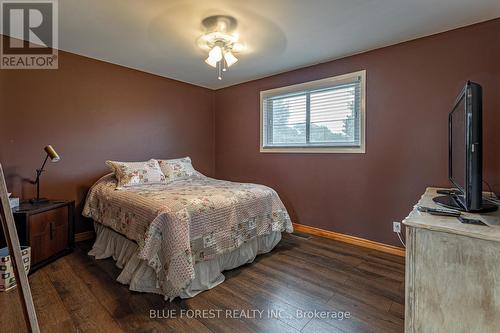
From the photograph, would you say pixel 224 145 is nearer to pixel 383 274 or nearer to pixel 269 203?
pixel 269 203

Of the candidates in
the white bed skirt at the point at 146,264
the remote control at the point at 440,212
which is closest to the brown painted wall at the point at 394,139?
the white bed skirt at the point at 146,264

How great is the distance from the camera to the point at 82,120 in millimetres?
3039

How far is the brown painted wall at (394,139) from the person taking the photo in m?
2.20

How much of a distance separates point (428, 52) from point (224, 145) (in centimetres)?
310

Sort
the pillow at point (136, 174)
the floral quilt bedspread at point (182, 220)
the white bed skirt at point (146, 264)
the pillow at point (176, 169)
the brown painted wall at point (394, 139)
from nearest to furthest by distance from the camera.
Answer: the floral quilt bedspread at point (182, 220) → the white bed skirt at point (146, 264) → the brown painted wall at point (394, 139) → the pillow at point (136, 174) → the pillow at point (176, 169)

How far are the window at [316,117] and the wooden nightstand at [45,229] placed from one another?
2.64 metres

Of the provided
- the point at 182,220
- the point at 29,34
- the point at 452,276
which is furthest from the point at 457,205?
the point at 29,34

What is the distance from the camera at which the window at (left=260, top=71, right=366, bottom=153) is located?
296 cm

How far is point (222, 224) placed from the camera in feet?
7.05

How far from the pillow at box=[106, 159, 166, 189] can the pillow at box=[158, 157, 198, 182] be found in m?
0.14

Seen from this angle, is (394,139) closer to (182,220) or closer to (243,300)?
(243,300)

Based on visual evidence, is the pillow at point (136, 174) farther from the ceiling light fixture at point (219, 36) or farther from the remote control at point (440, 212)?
the remote control at point (440, 212)

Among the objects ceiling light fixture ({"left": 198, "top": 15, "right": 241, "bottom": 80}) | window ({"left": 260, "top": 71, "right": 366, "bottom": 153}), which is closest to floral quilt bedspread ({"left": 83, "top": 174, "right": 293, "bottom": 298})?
window ({"left": 260, "top": 71, "right": 366, "bottom": 153})

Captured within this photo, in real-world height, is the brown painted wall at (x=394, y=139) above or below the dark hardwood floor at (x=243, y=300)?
above
